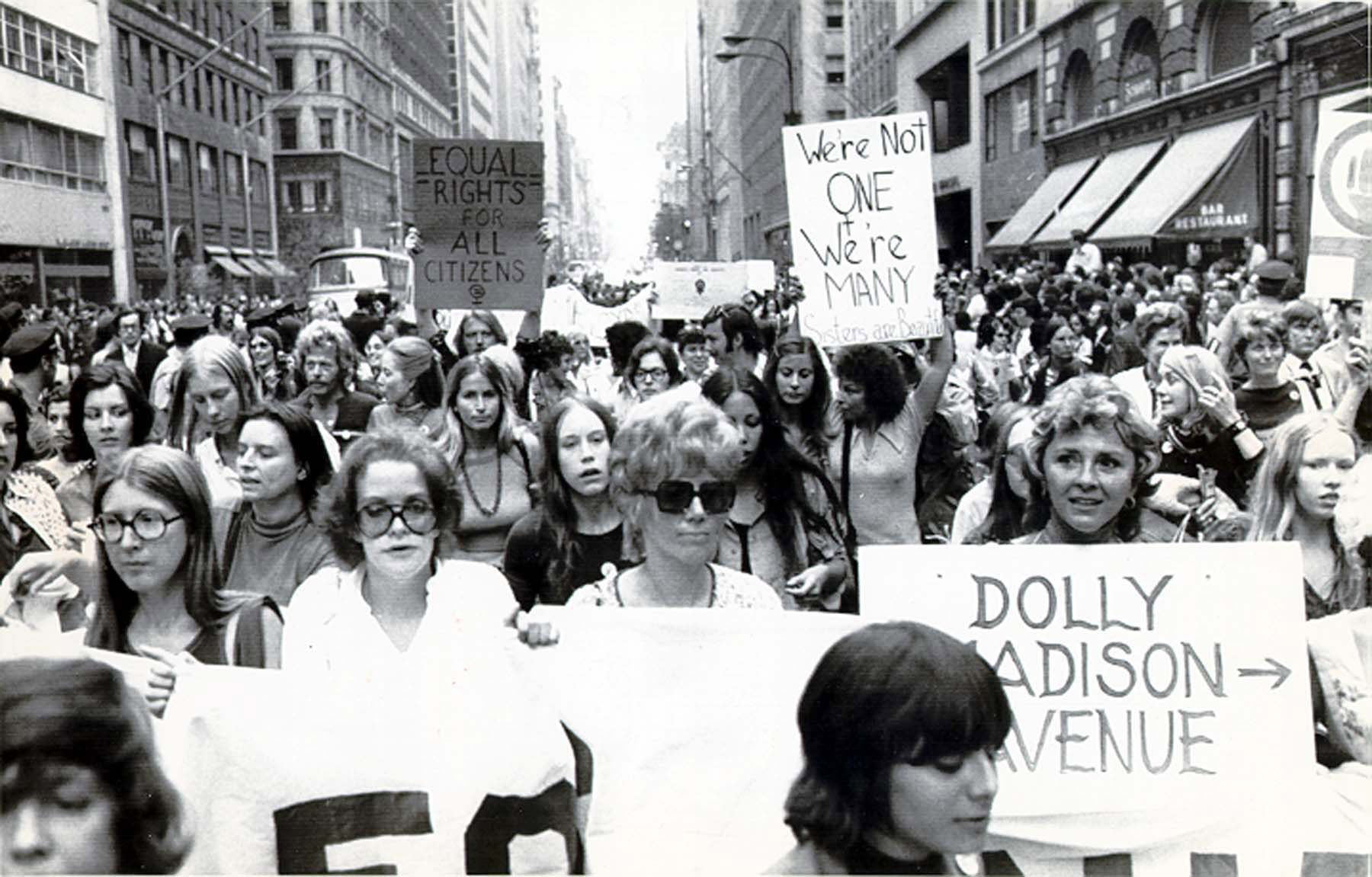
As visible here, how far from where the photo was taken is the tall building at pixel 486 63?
79000mm

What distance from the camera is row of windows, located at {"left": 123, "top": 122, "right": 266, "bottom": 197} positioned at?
38.0 m

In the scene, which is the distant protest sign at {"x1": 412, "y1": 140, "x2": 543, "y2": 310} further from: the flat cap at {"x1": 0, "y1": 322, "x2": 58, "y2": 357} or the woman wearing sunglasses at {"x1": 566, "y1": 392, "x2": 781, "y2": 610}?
the woman wearing sunglasses at {"x1": 566, "y1": 392, "x2": 781, "y2": 610}

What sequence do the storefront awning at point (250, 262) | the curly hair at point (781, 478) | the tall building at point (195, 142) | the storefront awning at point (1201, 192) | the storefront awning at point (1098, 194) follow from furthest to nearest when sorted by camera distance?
the storefront awning at point (250, 262), the tall building at point (195, 142), the storefront awning at point (1098, 194), the storefront awning at point (1201, 192), the curly hair at point (781, 478)

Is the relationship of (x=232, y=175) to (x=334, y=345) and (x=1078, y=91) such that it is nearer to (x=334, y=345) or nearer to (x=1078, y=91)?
(x=1078, y=91)

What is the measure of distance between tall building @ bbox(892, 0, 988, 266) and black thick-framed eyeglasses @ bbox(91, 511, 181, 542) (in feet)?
117

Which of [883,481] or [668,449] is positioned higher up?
[668,449]

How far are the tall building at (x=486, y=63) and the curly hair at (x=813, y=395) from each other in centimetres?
4000

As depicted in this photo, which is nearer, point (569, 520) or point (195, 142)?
point (569, 520)

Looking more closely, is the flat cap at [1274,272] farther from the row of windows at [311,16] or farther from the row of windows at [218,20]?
the row of windows at [311,16]

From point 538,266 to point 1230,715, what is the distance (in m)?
4.93

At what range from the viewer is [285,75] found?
174 feet

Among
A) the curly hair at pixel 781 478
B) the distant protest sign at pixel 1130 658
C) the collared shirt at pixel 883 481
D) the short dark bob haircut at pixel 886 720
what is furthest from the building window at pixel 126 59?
the short dark bob haircut at pixel 886 720

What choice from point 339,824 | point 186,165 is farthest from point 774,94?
point 339,824

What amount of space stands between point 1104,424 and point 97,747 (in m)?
2.43
